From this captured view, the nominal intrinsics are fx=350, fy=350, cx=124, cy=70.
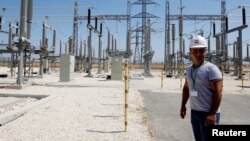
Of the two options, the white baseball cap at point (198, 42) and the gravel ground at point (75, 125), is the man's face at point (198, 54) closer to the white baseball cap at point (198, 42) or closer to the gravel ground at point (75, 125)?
the white baseball cap at point (198, 42)

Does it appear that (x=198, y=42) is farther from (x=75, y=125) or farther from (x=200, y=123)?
(x=75, y=125)

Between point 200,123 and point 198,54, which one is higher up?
point 198,54

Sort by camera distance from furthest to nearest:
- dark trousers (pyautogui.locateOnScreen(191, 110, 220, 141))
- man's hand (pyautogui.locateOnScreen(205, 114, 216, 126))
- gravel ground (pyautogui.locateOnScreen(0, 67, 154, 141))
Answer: gravel ground (pyautogui.locateOnScreen(0, 67, 154, 141)) → dark trousers (pyautogui.locateOnScreen(191, 110, 220, 141)) → man's hand (pyautogui.locateOnScreen(205, 114, 216, 126))

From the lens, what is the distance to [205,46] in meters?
4.25

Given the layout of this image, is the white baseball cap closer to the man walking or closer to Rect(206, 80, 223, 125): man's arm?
the man walking

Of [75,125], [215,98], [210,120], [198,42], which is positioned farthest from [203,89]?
[75,125]

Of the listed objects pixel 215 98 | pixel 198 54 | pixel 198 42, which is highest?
pixel 198 42

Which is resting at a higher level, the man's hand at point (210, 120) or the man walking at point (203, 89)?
the man walking at point (203, 89)

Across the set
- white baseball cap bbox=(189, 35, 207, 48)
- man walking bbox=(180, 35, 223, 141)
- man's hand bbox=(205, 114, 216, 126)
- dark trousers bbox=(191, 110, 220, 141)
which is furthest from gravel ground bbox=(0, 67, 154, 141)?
white baseball cap bbox=(189, 35, 207, 48)

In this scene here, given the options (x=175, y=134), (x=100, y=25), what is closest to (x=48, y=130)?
(x=175, y=134)

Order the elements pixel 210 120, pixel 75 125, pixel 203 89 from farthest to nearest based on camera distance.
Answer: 1. pixel 75 125
2. pixel 203 89
3. pixel 210 120

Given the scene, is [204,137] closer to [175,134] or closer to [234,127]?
[234,127]

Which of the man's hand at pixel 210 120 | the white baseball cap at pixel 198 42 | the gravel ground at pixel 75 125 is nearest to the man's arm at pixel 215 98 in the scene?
the man's hand at pixel 210 120

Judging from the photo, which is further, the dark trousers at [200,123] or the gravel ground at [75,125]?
the gravel ground at [75,125]
